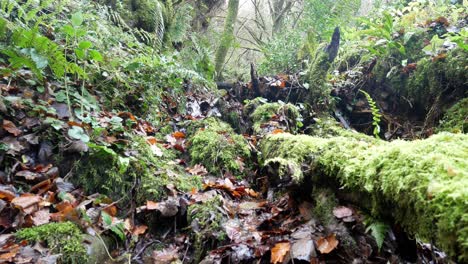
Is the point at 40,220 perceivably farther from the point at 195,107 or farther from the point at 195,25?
the point at 195,25

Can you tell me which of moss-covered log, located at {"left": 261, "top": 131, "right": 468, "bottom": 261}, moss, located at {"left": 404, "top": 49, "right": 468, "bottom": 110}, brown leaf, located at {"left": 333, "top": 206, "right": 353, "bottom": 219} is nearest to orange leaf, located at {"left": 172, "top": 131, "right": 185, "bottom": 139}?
moss-covered log, located at {"left": 261, "top": 131, "right": 468, "bottom": 261}

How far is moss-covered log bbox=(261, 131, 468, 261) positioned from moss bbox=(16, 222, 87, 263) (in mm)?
1630

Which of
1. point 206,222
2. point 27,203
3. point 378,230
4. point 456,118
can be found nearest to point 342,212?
point 378,230

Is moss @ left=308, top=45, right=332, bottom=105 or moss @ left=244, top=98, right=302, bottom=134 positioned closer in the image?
moss @ left=244, top=98, right=302, bottom=134

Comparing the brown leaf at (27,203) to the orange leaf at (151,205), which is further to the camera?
the orange leaf at (151,205)

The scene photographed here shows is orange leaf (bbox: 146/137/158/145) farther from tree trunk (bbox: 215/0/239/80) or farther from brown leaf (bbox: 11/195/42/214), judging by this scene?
tree trunk (bbox: 215/0/239/80)

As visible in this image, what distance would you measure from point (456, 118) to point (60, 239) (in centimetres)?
416

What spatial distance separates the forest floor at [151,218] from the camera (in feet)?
5.20

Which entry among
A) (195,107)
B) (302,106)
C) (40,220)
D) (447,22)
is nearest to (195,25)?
(195,107)

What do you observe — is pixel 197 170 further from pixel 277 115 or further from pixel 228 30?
pixel 228 30

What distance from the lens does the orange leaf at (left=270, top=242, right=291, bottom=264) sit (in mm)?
1645

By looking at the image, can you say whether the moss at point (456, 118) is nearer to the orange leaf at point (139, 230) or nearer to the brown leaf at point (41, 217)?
the orange leaf at point (139, 230)

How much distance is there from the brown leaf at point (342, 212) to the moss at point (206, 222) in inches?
30.4

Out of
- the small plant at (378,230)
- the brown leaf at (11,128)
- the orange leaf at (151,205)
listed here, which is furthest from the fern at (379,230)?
the brown leaf at (11,128)
